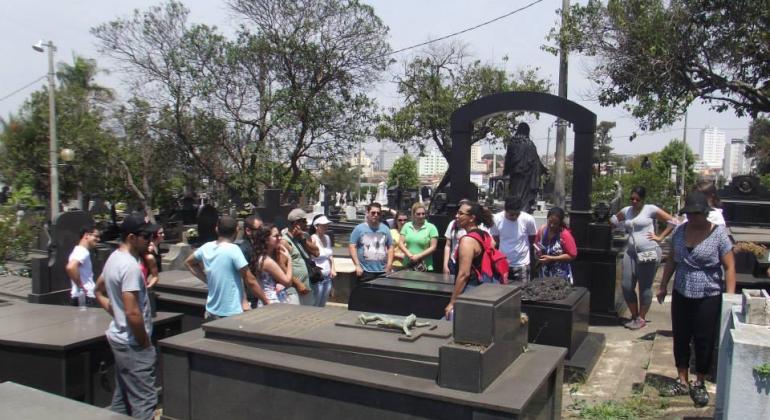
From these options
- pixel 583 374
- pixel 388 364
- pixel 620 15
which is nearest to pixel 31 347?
pixel 388 364

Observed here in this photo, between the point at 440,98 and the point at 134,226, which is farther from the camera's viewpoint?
the point at 440,98

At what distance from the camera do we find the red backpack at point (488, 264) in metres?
5.04

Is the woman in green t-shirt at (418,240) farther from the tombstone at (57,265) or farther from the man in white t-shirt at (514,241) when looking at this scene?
Answer: the tombstone at (57,265)

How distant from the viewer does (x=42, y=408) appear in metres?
2.89

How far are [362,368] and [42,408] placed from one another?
5.56 ft

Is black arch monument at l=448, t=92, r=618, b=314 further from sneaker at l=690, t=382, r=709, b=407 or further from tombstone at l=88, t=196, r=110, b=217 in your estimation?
tombstone at l=88, t=196, r=110, b=217

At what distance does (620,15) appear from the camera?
1342 cm

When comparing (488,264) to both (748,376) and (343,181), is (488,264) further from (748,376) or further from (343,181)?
(343,181)

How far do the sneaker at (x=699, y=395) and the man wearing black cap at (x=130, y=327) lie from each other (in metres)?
3.85

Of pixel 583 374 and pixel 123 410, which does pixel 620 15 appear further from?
pixel 123 410

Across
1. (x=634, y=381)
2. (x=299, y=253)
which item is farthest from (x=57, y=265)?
(x=634, y=381)

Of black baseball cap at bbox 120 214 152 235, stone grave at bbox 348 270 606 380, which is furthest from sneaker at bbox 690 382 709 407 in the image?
black baseball cap at bbox 120 214 152 235

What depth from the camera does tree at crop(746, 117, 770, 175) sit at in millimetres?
38875

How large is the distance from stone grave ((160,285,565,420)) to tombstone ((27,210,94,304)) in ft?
18.1
